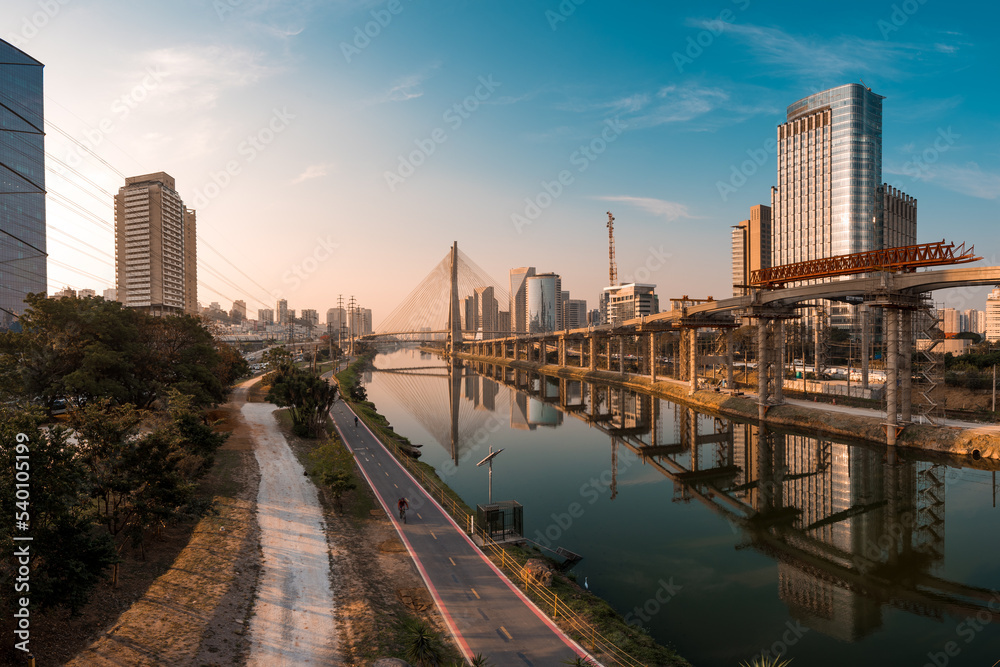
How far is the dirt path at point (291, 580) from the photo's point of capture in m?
14.4

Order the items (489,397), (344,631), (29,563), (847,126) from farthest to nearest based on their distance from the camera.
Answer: (847,126)
(489,397)
(344,631)
(29,563)

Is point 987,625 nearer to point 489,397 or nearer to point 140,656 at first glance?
point 140,656

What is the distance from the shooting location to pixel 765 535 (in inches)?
1035

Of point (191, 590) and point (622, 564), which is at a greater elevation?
point (191, 590)

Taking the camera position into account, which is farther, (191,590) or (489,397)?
(489,397)

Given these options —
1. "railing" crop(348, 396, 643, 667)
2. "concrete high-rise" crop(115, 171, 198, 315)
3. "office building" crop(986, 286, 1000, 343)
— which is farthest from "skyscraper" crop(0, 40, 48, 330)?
"office building" crop(986, 286, 1000, 343)

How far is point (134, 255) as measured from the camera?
130 m

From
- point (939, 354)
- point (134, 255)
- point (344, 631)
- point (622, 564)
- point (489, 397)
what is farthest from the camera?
point (134, 255)

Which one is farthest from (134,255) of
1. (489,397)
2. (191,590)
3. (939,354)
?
(939,354)

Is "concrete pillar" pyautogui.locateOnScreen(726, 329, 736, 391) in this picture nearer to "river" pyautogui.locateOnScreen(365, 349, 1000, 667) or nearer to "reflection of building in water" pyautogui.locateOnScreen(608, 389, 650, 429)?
"reflection of building in water" pyautogui.locateOnScreen(608, 389, 650, 429)

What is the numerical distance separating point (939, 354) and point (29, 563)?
57.6m

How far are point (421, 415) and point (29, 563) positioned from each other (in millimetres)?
55029

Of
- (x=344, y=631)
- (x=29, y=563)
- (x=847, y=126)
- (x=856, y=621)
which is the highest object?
(x=847, y=126)

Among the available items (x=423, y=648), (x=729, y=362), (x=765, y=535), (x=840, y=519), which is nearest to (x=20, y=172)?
(x=423, y=648)
